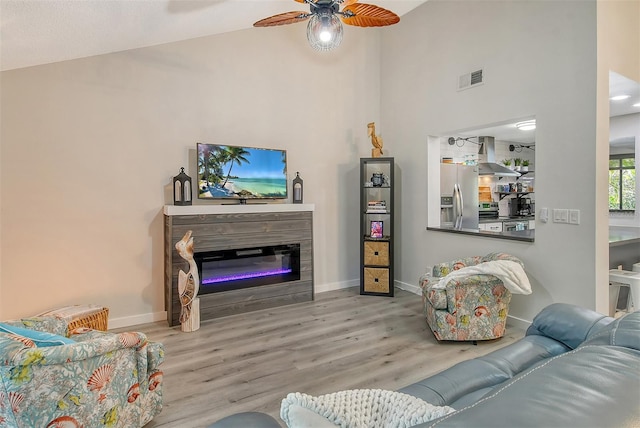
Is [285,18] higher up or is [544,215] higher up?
[285,18]

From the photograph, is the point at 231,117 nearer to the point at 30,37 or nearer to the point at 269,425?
the point at 30,37

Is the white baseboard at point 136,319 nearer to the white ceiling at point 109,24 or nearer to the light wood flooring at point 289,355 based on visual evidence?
the light wood flooring at point 289,355

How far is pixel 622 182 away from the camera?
653 centimetres

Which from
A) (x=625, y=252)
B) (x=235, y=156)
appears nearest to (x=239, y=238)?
(x=235, y=156)

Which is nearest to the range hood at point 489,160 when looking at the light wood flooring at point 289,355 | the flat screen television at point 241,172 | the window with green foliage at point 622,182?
the window with green foliage at point 622,182

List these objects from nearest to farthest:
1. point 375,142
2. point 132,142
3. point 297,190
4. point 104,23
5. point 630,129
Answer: point 104,23, point 132,142, point 297,190, point 375,142, point 630,129

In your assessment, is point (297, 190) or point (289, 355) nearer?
point (289, 355)

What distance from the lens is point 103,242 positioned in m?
3.44

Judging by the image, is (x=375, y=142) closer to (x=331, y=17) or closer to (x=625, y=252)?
(x=331, y=17)

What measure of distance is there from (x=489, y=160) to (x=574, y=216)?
4.17 m

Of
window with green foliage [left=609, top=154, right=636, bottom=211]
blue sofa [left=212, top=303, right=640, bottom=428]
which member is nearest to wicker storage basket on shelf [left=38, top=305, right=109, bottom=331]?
blue sofa [left=212, top=303, right=640, bottom=428]

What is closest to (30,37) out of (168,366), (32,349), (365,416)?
(32,349)

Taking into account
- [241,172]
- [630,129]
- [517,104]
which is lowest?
[241,172]

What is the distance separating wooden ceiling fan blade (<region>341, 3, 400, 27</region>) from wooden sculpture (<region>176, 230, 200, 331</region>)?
2.56m
